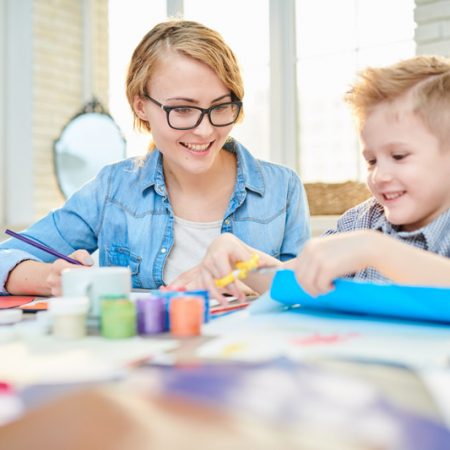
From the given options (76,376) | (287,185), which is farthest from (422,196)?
(76,376)

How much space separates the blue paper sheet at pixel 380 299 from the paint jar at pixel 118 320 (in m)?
0.23

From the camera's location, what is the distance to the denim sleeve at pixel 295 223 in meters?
1.58

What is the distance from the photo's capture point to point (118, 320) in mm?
659

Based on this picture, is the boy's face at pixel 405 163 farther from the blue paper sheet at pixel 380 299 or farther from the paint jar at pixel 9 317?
the paint jar at pixel 9 317

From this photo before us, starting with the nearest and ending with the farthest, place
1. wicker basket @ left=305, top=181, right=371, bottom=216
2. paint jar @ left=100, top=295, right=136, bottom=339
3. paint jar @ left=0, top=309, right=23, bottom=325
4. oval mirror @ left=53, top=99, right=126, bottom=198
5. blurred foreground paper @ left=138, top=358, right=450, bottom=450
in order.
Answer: blurred foreground paper @ left=138, top=358, right=450, bottom=450, paint jar @ left=100, top=295, right=136, bottom=339, paint jar @ left=0, top=309, right=23, bottom=325, wicker basket @ left=305, top=181, right=371, bottom=216, oval mirror @ left=53, top=99, right=126, bottom=198

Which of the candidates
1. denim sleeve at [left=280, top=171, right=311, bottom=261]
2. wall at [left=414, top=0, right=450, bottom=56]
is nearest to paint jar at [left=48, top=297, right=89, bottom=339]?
denim sleeve at [left=280, top=171, right=311, bottom=261]

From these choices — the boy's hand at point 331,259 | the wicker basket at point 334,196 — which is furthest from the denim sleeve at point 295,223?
the wicker basket at point 334,196

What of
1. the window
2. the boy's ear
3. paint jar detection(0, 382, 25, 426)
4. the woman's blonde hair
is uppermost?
the window

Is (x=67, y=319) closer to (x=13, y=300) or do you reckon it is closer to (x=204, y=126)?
(x=13, y=300)

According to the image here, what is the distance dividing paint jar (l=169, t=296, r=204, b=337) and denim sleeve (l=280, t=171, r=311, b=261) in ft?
2.96

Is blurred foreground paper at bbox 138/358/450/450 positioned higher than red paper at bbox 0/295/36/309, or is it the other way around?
blurred foreground paper at bbox 138/358/450/450

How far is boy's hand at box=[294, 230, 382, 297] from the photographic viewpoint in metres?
0.71

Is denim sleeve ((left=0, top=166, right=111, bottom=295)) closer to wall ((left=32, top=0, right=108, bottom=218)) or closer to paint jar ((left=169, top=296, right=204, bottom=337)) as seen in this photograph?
paint jar ((left=169, top=296, right=204, bottom=337))

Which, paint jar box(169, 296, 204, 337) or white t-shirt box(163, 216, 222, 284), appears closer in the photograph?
paint jar box(169, 296, 204, 337)
